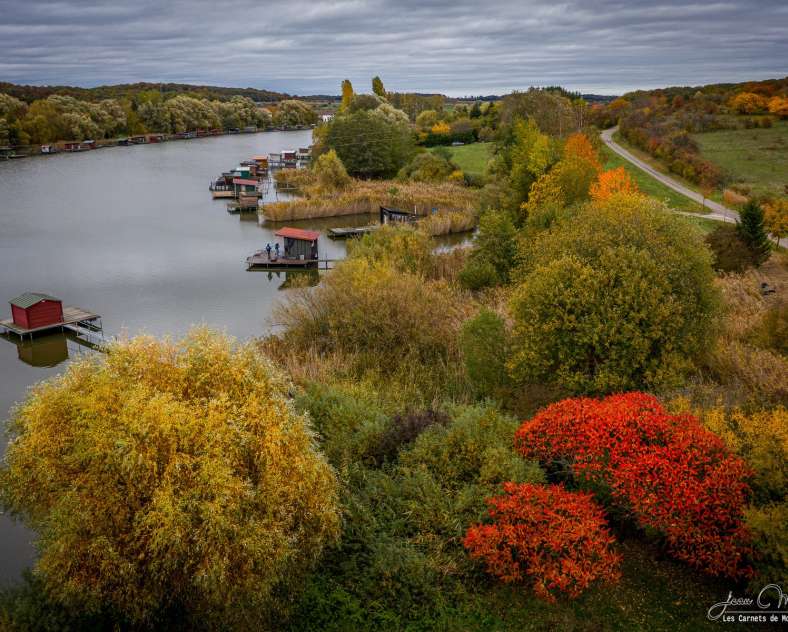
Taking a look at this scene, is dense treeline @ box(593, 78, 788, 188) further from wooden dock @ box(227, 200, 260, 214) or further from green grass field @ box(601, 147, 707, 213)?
wooden dock @ box(227, 200, 260, 214)

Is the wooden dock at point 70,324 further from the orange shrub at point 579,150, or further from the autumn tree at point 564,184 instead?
the orange shrub at point 579,150

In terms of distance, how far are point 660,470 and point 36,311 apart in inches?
946

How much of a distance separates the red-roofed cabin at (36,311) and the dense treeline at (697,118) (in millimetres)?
44377

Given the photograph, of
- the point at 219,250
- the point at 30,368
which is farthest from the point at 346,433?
the point at 219,250

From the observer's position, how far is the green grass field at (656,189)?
139 feet

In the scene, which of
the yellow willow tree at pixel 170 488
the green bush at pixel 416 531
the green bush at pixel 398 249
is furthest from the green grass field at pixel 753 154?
the yellow willow tree at pixel 170 488

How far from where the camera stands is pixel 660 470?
10.5 m

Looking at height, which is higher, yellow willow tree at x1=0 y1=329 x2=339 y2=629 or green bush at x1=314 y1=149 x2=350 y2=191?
green bush at x1=314 y1=149 x2=350 y2=191

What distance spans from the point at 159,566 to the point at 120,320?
20842mm

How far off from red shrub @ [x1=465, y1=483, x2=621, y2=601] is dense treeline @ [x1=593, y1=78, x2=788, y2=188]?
146 feet

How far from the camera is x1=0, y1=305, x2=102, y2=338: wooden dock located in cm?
2520

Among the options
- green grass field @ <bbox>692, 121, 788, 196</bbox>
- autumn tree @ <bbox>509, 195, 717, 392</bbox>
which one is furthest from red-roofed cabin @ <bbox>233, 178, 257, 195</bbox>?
autumn tree @ <bbox>509, 195, 717, 392</bbox>

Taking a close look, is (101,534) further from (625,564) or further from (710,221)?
(710,221)

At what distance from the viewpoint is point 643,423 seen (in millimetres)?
11430
